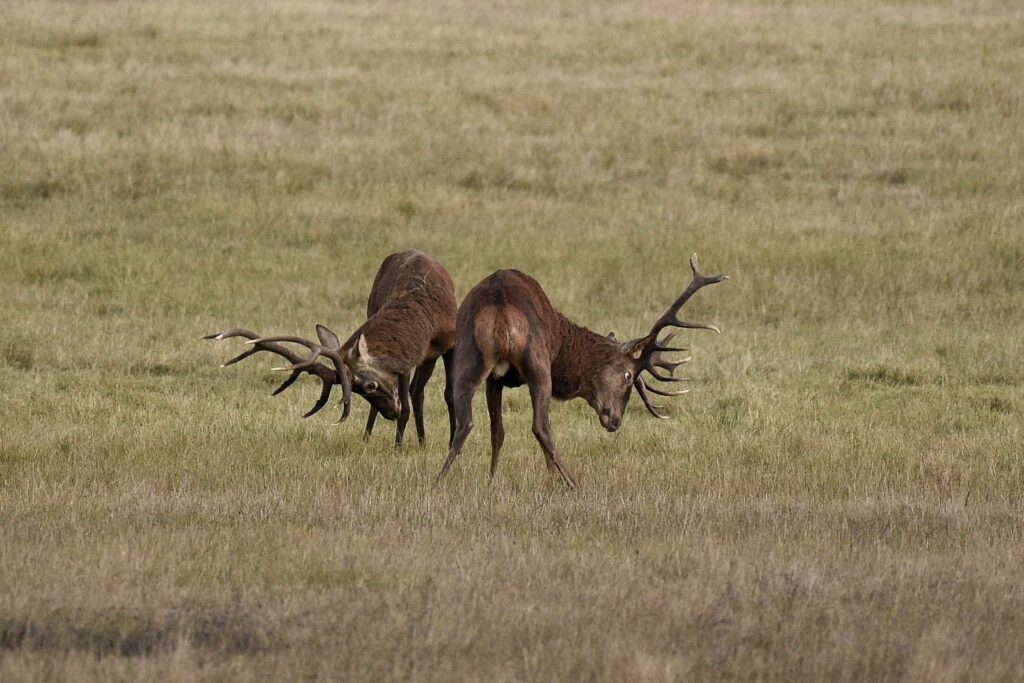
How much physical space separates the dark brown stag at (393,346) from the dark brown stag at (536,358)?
0.70m

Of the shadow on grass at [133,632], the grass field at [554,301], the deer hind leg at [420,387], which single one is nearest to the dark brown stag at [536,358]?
the grass field at [554,301]

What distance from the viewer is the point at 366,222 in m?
18.3

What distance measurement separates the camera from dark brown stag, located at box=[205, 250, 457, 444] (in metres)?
9.36

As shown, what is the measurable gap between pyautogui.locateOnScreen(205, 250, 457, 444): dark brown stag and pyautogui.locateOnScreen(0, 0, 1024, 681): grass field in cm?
44

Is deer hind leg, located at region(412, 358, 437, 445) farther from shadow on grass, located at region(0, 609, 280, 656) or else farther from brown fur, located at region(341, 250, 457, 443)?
shadow on grass, located at region(0, 609, 280, 656)

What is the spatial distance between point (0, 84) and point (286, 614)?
1969cm

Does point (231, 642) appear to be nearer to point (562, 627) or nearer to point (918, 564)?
point (562, 627)

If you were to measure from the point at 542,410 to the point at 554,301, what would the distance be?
6949 mm

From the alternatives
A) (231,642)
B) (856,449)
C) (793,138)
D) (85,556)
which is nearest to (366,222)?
(793,138)

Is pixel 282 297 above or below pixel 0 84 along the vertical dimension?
below

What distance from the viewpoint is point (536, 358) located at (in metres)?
9.02

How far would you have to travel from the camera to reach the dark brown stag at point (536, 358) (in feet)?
29.3

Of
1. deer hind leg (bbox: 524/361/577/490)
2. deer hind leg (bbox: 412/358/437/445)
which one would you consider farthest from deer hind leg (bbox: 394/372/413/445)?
deer hind leg (bbox: 524/361/577/490)

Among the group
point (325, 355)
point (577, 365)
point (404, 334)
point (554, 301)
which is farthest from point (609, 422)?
point (554, 301)
